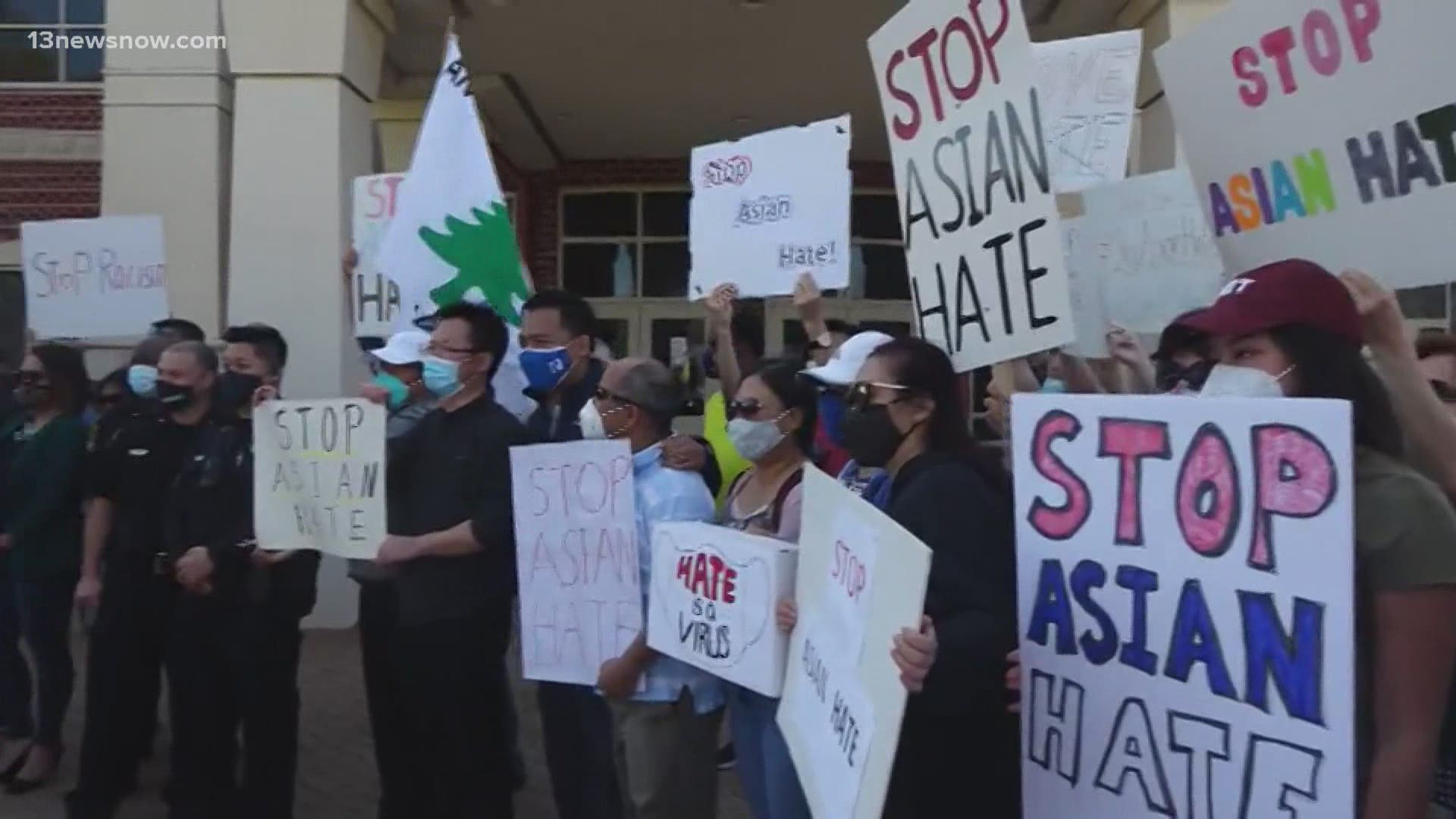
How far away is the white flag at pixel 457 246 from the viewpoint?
605 centimetres

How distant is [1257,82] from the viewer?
3.36m

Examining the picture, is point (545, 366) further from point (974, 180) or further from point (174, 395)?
point (974, 180)

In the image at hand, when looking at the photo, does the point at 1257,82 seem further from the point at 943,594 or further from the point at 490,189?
the point at 490,189

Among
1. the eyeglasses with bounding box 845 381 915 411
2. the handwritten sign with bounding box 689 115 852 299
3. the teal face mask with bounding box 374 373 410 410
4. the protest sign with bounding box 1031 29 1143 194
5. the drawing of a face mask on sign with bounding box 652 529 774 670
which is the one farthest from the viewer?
the protest sign with bounding box 1031 29 1143 194

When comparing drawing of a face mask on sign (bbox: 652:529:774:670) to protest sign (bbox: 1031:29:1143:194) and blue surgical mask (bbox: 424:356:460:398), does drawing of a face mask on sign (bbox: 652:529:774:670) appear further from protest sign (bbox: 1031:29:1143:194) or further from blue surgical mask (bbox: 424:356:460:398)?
protest sign (bbox: 1031:29:1143:194)

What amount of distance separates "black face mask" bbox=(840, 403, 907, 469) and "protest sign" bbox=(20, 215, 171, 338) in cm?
616

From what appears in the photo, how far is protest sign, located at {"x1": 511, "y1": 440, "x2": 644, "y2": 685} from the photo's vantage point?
Result: 4.10 m

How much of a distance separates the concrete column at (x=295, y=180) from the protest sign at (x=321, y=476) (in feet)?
13.3

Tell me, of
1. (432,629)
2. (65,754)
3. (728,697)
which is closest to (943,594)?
(728,697)

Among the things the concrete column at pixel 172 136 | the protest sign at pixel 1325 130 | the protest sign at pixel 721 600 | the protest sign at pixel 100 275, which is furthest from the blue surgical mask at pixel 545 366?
the concrete column at pixel 172 136

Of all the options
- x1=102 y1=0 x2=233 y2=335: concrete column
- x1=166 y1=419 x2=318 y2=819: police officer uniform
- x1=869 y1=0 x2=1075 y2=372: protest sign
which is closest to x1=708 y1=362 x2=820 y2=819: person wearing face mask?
x1=869 y1=0 x2=1075 y2=372: protest sign

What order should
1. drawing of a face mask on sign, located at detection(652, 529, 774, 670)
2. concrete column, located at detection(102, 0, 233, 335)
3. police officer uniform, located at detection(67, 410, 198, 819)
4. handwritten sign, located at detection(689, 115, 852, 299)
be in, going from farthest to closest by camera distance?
concrete column, located at detection(102, 0, 233, 335)
handwritten sign, located at detection(689, 115, 852, 299)
police officer uniform, located at detection(67, 410, 198, 819)
drawing of a face mask on sign, located at detection(652, 529, 774, 670)

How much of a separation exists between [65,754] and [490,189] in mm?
3409

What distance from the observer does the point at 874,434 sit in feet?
10.5
